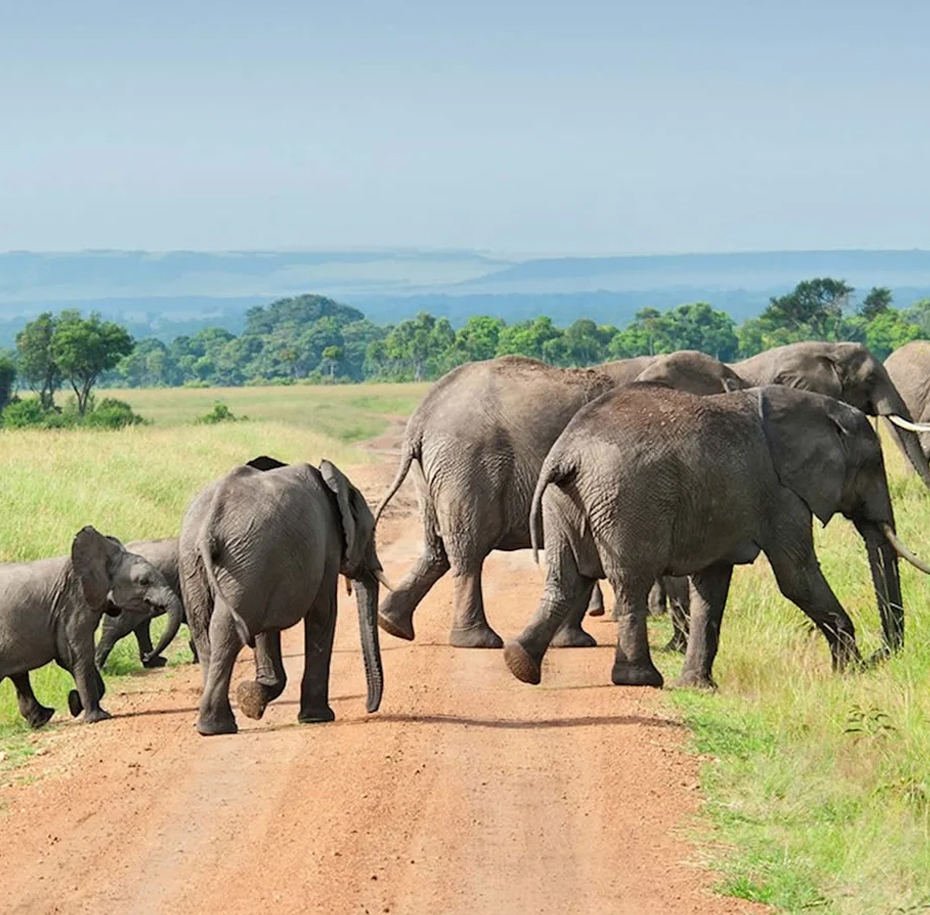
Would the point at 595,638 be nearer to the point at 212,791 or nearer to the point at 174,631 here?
the point at 174,631

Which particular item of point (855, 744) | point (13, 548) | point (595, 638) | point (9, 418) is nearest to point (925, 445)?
point (595, 638)

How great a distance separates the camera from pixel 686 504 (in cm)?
971

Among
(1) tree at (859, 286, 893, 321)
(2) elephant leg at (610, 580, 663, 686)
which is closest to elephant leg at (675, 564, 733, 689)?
(2) elephant leg at (610, 580, 663, 686)

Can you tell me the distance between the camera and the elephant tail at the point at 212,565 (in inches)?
330

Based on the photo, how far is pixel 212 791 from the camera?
7.38 metres

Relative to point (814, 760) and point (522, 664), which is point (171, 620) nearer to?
point (522, 664)

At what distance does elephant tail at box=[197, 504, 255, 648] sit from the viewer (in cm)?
→ 838

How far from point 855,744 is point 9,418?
4277 centimetres

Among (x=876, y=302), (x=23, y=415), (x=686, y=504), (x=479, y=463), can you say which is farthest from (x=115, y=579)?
(x=876, y=302)

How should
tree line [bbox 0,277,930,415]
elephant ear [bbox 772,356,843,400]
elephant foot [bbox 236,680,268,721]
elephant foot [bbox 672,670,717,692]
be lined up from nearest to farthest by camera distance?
elephant foot [bbox 236,680,268,721] → elephant foot [bbox 672,670,717,692] → elephant ear [bbox 772,356,843,400] → tree line [bbox 0,277,930,415]

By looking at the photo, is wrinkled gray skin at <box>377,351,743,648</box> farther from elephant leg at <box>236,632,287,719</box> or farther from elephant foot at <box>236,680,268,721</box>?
elephant foot at <box>236,680,268,721</box>

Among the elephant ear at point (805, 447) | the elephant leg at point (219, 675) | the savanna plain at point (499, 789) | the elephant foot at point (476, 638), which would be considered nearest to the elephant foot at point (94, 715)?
the savanna plain at point (499, 789)

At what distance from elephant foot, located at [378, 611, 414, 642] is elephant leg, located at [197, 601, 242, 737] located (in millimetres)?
3335

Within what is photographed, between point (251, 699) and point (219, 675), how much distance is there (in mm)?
200
